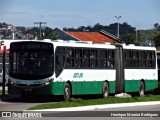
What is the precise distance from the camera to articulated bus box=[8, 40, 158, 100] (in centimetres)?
2434

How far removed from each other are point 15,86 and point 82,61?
13.0 feet

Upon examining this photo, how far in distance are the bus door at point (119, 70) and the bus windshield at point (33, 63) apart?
22.3ft

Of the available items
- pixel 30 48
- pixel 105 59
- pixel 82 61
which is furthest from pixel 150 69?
pixel 30 48

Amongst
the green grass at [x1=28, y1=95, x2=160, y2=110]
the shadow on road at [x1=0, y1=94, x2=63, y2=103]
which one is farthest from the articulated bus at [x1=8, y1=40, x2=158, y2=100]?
the green grass at [x1=28, y1=95, x2=160, y2=110]

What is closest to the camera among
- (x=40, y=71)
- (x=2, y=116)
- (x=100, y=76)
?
(x=2, y=116)

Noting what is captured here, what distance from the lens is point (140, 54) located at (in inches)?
1282

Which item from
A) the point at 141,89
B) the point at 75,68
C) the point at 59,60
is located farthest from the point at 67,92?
the point at 141,89

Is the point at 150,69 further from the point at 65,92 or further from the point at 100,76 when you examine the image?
the point at 65,92

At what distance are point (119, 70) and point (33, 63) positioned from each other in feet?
24.6

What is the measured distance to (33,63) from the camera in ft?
80.0

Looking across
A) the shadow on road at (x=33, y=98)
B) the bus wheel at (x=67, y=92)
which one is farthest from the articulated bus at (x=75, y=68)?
the shadow on road at (x=33, y=98)

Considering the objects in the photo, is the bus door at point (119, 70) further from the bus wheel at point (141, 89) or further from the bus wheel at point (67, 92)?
the bus wheel at point (67, 92)

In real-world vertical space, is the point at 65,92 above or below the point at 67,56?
below

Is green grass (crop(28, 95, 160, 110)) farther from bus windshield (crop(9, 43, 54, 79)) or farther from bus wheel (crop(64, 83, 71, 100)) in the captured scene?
bus windshield (crop(9, 43, 54, 79))
